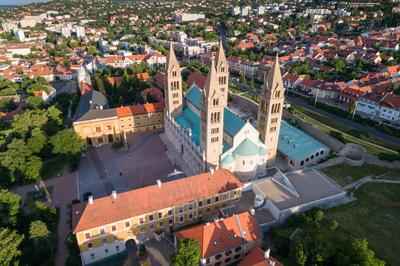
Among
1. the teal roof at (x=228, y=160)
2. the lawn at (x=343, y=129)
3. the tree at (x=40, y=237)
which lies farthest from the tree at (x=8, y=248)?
the lawn at (x=343, y=129)

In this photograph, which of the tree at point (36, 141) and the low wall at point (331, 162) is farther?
the tree at point (36, 141)

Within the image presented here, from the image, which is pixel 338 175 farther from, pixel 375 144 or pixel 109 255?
pixel 109 255

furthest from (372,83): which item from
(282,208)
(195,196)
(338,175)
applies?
(195,196)

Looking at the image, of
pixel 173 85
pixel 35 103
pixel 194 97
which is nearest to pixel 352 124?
pixel 194 97

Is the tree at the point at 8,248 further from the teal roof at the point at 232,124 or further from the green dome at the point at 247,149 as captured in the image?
the teal roof at the point at 232,124

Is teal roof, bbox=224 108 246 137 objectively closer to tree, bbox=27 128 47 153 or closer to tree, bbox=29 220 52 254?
tree, bbox=29 220 52 254

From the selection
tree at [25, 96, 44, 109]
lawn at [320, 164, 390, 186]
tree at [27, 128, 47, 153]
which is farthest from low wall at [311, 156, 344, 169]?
tree at [25, 96, 44, 109]

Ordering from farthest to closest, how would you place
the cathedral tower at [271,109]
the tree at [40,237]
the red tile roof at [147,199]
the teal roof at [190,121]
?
1. the teal roof at [190,121]
2. the cathedral tower at [271,109]
3. the tree at [40,237]
4. the red tile roof at [147,199]
